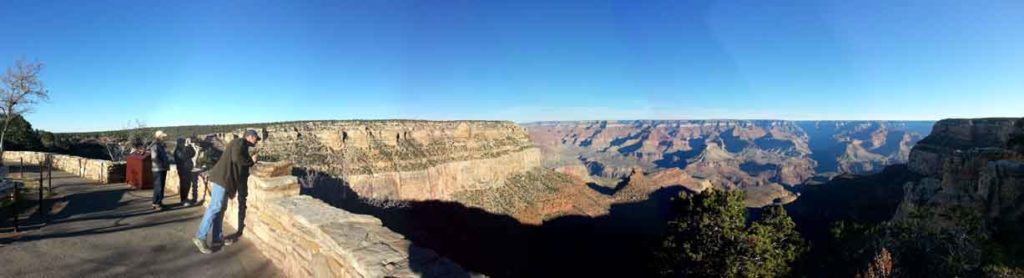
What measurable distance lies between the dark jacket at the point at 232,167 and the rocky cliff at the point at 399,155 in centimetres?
2983

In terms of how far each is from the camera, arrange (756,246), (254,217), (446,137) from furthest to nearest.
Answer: (446,137), (756,246), (254,217)

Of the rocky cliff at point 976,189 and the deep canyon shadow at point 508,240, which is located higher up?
the rocky cliff at point 976,189

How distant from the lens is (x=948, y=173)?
24281mm

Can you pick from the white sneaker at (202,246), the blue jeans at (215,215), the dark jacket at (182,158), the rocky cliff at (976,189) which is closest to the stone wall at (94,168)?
A: the dark jacket at (182,158)

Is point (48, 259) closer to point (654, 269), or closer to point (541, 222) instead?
point (654, 269)

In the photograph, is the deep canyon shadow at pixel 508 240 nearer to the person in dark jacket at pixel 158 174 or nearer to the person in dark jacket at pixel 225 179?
the person in dark jacket at pixel 158 174

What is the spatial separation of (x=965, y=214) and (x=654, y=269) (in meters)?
13.6

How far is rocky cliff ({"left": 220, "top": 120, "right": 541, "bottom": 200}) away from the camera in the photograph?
37062 mm

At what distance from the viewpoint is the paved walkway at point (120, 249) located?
5.21 metres

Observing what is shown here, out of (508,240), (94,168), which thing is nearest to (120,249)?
(94,168)

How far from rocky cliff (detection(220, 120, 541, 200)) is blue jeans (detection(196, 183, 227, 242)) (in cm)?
2971

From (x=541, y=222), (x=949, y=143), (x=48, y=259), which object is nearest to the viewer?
(x=48, y=259)

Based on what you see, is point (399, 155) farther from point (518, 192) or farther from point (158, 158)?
point (158, 158)

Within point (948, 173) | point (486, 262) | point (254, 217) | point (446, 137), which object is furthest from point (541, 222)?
point (254, 217)
